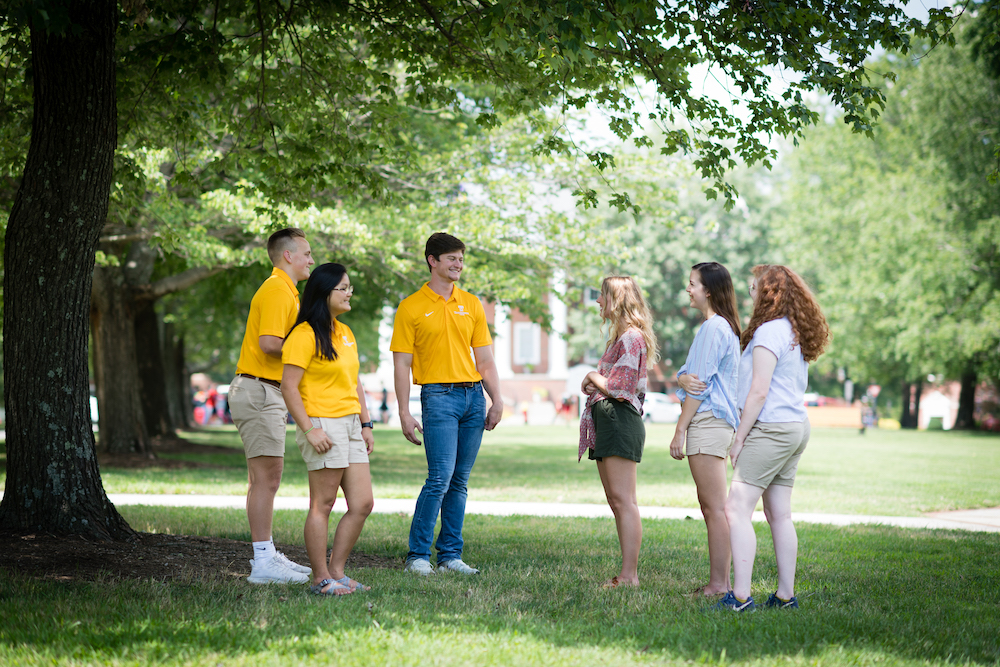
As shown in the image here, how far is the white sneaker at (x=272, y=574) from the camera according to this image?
5578mm

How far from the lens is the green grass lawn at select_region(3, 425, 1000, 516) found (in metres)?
12.1

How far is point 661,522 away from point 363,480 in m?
5.07

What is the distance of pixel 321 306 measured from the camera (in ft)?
16.6

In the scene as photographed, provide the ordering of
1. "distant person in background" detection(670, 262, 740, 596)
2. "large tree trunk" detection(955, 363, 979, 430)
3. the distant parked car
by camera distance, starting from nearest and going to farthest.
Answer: "distant person in background" detection(670, 262, 740, 596) < "large tree trunk" detection(955, 363, 979, 430) < the distant parked car

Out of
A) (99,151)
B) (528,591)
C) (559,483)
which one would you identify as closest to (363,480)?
(528,591)

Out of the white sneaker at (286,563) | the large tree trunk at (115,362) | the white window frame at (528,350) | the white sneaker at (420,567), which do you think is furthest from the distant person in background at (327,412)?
the white window frame at (528,350)

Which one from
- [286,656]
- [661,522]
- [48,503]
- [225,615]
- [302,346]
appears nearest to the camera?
[286,656]

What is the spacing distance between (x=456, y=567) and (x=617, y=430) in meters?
1.58

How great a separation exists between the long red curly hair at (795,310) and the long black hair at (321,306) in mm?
2317

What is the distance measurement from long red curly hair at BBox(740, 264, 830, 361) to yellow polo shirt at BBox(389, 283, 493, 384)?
1872 millimetres

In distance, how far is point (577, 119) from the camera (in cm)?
1572

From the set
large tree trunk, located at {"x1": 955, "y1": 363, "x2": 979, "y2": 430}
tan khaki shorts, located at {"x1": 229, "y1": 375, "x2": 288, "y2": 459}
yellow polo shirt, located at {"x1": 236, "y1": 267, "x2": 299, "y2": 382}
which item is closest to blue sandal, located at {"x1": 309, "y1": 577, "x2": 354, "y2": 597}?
tan khaki shorts, located at {"x1": 229, "y1": 375, "x2": 288, "y2": 459}

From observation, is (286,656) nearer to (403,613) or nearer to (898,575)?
(403,613)

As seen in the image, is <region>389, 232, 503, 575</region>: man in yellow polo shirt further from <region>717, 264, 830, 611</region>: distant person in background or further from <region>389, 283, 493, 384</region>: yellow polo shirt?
<region>717, 264, 830, 611</region>: distant person in background
